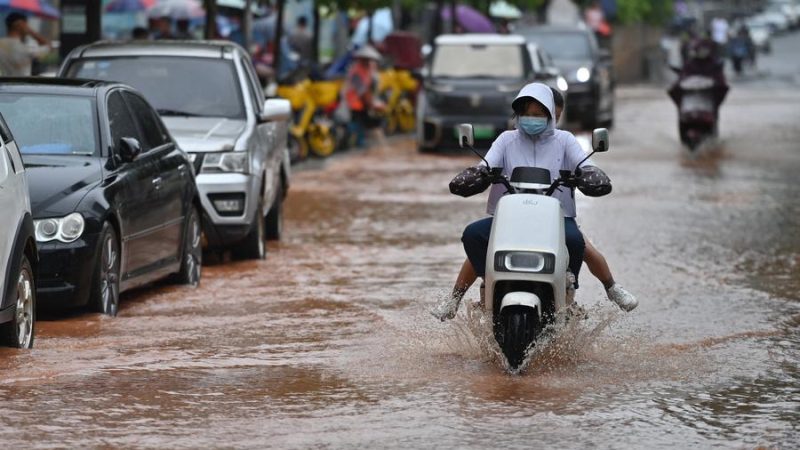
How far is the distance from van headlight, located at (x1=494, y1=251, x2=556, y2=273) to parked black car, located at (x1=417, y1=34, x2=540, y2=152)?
19.0m

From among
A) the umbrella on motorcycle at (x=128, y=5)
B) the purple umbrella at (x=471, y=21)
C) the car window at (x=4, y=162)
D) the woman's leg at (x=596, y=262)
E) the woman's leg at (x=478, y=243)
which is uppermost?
the car window at (x=4, y=162)

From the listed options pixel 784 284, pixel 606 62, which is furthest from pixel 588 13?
pixel 784 284

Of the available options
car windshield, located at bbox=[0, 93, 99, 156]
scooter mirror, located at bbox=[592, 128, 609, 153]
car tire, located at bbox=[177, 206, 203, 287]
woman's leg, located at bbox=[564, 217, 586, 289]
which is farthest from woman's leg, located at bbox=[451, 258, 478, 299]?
car tire, located at bbox=[177, 206, 203, 287]

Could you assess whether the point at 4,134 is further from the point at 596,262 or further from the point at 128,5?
the point at 128,5

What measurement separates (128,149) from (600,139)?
3526 mm

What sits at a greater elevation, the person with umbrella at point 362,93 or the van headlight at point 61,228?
the van headlight at point 61,228

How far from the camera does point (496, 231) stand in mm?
9398

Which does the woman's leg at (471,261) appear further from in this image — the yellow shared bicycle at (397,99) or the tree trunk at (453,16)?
the tree trunk at (453,16)

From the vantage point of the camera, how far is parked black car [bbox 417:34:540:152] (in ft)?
94.5

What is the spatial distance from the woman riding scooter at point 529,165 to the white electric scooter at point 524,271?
0.24 meters

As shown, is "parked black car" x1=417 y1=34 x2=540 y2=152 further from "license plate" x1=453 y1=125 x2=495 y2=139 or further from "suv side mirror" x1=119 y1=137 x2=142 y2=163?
"suv side mirror" x1=119 y1=137 x2=142 y2=163

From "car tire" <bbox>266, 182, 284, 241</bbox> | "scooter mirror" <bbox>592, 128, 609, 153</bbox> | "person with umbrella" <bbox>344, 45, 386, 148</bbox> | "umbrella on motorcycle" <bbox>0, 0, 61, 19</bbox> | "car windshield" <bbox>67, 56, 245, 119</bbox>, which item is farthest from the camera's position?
"person with umbrella" <bbox>344, 45, 386, 148</bbox>

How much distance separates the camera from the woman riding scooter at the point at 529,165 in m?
9.73

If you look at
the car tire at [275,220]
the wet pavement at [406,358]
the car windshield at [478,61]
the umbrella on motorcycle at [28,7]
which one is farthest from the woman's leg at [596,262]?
the car windshield at [478,61]
